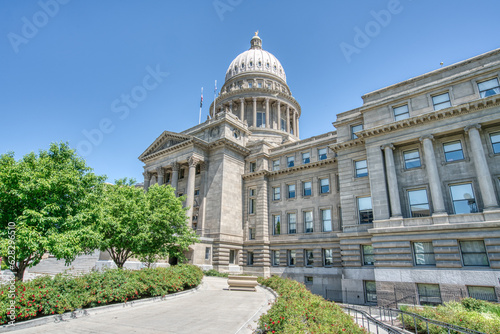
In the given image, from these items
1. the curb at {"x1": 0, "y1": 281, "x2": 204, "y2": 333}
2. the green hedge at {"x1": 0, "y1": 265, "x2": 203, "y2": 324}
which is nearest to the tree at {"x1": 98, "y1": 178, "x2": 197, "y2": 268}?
the green hedge at {"x1": 0, "y1": 265, "x2": 203, "y2": 324}

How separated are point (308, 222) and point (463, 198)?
18.1 meters

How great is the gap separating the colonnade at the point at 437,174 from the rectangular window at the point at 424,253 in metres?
2.68

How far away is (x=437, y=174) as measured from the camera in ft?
82.2

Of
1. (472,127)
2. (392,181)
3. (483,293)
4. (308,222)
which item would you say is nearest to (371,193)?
(392,181)

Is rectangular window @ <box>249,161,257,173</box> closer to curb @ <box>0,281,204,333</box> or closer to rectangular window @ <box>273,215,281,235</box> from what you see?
rectangular window @ <box>273,215,281,235</box>

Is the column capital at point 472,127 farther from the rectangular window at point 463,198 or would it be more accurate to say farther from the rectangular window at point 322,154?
the rectangular window at point 322,154

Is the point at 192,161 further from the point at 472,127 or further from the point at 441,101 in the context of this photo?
the point at 472,127

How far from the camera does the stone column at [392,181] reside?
26.0m

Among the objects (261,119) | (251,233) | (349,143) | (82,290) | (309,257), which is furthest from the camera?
(261,119)

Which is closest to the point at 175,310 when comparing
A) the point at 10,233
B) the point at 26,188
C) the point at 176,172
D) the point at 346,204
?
the point at 10,233

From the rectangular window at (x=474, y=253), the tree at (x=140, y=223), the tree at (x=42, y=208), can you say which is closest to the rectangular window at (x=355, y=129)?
the rectangular window at (x=474, y=253)

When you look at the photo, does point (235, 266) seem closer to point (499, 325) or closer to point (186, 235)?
point (186, 235)

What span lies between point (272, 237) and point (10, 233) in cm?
3066

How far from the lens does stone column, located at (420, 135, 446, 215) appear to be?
2415cm
